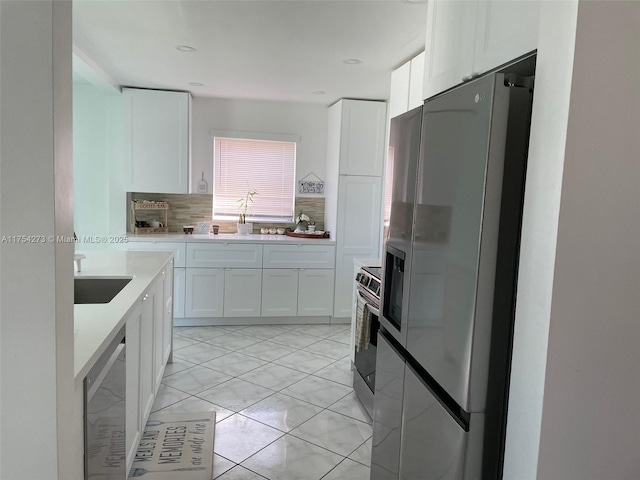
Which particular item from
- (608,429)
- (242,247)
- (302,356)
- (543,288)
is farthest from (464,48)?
(242,247)

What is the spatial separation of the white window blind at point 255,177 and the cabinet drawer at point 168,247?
779 millimetres

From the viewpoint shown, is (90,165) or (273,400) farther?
(90,165)

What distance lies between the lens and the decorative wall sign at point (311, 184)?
5.46 m

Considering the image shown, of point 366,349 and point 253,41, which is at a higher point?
point 253,41

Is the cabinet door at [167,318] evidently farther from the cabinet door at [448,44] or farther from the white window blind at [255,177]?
the cabinet door at [448,44]

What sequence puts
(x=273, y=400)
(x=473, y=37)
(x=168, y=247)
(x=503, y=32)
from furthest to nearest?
1. (x=168, y=247)
2. (x=273, y=400)
3. (x=473, y=37)
4. (x=503, y=32)

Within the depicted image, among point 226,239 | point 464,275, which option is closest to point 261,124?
point 226,239

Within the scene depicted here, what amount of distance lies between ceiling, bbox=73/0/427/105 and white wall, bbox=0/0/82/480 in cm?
172

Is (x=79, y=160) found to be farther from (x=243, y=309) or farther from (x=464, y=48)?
(x=464, y=48)

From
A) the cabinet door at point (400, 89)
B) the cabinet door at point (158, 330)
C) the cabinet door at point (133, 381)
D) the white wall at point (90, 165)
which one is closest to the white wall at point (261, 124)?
the white wall at point (90, 165)

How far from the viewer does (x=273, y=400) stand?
3207 millimetres

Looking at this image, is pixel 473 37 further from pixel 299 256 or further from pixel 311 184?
pixel 311 184

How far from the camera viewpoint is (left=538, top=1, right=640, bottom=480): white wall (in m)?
1.03

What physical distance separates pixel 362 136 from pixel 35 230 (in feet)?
13.7
